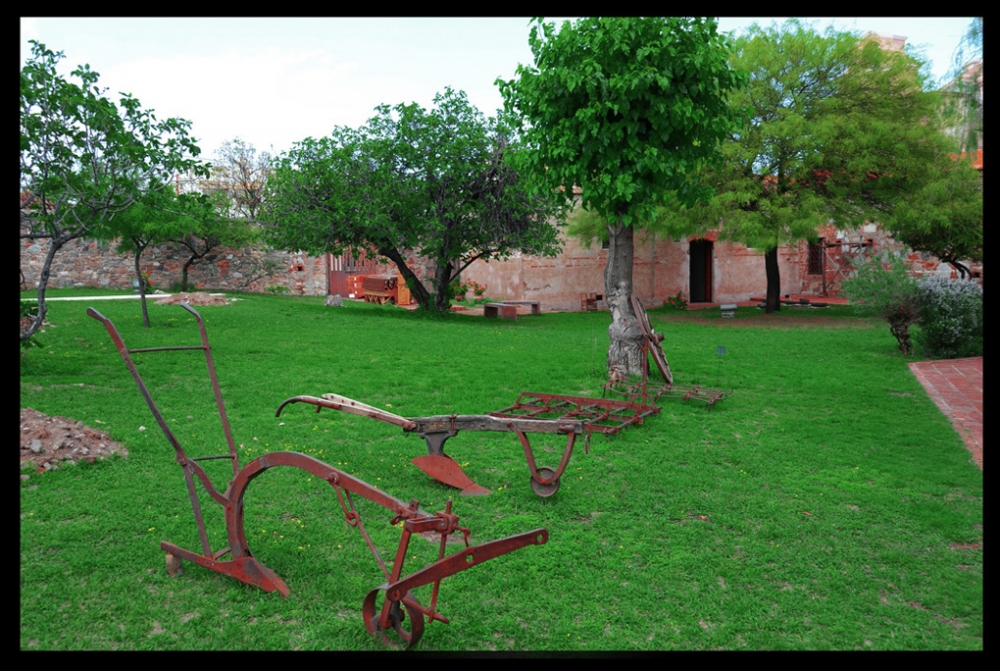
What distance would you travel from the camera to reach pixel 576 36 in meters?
8.79

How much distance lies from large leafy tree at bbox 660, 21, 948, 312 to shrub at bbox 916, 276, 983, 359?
4218 millimetres

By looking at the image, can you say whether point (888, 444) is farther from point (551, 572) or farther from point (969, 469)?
point (551, 572)

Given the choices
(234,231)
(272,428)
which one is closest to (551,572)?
(272,428)

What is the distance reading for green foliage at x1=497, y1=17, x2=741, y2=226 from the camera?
27.8 ft

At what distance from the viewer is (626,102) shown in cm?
848

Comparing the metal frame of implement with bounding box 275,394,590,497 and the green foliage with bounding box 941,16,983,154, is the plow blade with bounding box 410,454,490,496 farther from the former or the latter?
the green foliage with bounding box 941,16,983,154

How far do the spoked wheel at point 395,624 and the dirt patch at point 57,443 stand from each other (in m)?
3.45

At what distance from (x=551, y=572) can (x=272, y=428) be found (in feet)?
12.2

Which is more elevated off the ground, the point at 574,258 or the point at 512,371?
the point at 574,258

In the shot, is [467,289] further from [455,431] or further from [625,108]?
[455,431]

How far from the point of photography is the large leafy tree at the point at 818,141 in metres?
16.4

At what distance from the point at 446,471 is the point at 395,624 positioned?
84.9 inches

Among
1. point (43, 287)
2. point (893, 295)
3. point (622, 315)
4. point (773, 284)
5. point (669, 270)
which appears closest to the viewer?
point (43, 287)

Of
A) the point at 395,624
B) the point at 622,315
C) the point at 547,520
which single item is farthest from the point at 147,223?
the point at 395,624
